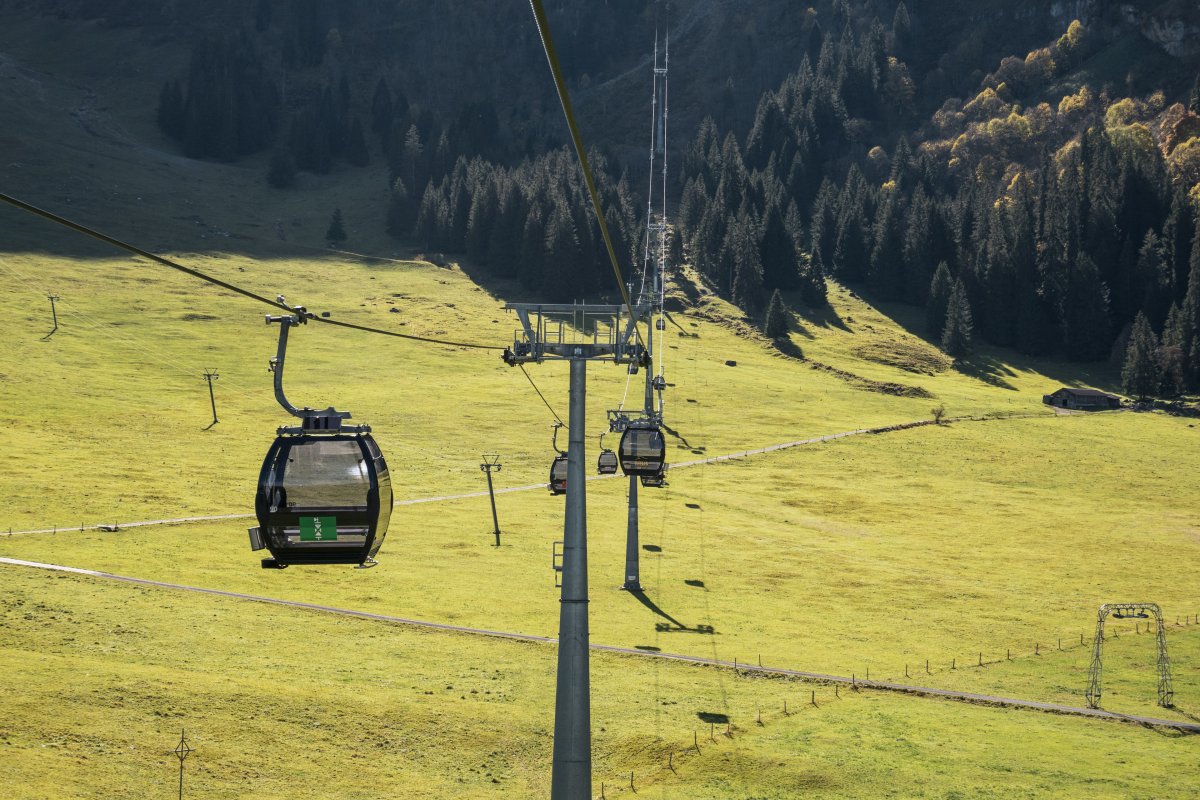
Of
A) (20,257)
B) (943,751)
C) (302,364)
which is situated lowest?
(943,751)

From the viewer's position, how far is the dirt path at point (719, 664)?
46562 millimetres

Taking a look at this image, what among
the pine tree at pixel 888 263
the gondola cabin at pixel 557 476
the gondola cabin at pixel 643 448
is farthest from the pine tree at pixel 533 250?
the gondola cabin at pixel 643 448

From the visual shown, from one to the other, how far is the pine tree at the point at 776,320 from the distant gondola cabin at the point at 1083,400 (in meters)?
34.5

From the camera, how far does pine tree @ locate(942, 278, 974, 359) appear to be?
166625 mm

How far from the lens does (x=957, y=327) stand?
167375 millimetres

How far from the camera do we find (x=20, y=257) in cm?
15538

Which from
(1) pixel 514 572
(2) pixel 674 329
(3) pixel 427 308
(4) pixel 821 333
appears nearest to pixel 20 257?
(3) pixel 427 308

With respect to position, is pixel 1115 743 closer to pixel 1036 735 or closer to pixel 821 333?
pixel 1036 735

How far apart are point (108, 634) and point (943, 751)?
30.5 metres

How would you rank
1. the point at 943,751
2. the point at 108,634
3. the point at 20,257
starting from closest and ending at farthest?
the point at 943,751 → the point at 108,634 → the point at 20,257

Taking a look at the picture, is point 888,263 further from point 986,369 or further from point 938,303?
point 986,369

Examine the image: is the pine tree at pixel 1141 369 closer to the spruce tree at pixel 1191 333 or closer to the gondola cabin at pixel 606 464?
the spruce tree at pixel 1191 333

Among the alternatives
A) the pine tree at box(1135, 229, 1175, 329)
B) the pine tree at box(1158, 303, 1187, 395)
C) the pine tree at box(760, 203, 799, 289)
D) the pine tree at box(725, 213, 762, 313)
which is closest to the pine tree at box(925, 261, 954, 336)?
the pine tree at box(760, 203, 799, 289)

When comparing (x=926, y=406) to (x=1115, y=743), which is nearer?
(x=1115, y=743)
